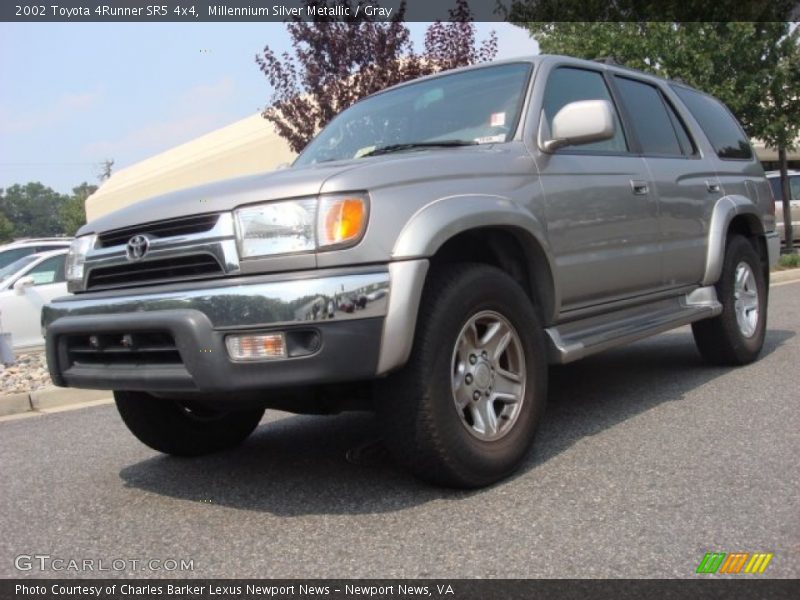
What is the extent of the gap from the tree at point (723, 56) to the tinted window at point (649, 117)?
903 centimetres

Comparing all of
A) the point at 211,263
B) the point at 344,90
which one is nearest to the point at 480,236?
the point at 211,263

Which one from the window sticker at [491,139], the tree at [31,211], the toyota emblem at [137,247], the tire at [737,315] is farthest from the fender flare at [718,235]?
the tree at [31,211]

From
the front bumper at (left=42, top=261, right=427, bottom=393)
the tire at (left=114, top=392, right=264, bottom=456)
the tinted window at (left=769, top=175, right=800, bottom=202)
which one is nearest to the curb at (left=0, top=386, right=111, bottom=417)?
the tire at (left=114, top=392, right=264, bottom=456)

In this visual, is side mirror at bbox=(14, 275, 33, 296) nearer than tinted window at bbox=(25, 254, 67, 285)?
Yes

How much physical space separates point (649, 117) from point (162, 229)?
10.5 feet

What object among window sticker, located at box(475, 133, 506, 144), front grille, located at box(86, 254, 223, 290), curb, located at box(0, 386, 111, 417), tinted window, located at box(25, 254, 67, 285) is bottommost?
curb, located at box(0, 386, 111, 417)

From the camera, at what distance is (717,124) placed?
5879mm

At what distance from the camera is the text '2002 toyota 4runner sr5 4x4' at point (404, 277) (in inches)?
110

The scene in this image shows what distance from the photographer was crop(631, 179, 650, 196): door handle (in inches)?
171

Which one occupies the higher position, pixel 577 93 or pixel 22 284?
pixel 577 93

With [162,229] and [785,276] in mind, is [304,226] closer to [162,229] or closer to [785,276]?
[162,229]

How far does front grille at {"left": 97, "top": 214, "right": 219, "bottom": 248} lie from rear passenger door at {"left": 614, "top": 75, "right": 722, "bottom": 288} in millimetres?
2668
